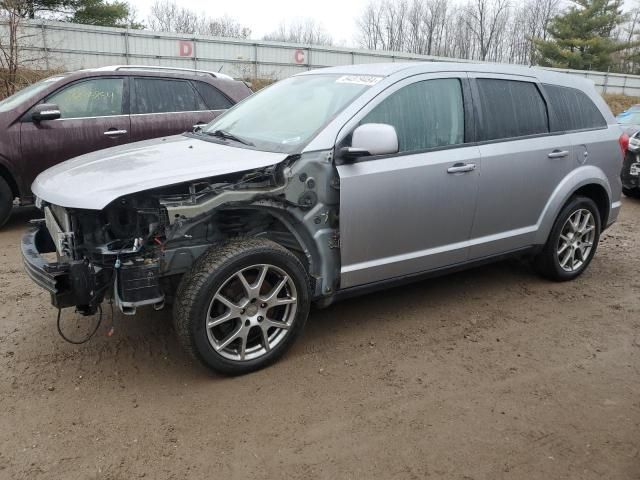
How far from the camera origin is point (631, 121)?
1145 cm

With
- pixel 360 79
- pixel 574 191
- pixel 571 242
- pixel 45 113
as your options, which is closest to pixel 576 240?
pixel 571 242

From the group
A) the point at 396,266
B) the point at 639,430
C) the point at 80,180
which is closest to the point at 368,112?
the point at 396,266

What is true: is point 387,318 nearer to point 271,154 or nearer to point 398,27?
point 271,154

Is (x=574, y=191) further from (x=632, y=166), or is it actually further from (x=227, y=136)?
(x=632, y=166)

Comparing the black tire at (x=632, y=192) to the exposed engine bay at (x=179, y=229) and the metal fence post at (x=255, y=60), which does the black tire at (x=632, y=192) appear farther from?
the metal fence post at (x=255, y=60)

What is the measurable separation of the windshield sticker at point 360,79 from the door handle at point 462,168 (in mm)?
811

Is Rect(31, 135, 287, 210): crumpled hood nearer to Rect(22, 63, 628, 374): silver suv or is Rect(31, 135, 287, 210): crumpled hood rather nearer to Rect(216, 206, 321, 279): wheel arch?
Rect(22, 63, 628, 374): silver suv

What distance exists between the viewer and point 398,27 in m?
58.9

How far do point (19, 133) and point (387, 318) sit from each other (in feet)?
15.5

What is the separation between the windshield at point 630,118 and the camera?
1134 centimetres

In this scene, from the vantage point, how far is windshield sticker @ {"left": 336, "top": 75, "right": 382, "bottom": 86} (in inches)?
149

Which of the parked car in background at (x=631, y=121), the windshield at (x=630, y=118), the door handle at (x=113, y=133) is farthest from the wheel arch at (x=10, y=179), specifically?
the windshield at (x=630, y=118)

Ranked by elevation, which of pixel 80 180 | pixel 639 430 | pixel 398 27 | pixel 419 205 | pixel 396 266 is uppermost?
pixel 398 27

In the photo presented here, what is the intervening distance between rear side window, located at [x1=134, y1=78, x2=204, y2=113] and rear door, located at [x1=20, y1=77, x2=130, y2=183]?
193 millimetres
